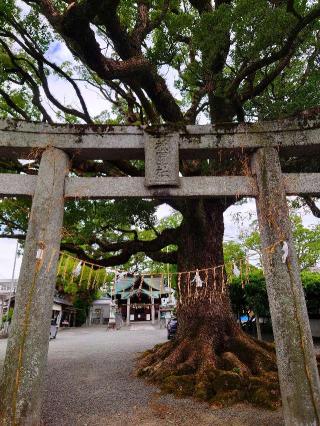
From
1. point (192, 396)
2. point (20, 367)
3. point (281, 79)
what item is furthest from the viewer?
point (281, 79)

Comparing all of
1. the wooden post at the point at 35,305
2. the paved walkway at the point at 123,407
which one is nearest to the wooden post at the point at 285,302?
the paved walkway at the point at 123,407

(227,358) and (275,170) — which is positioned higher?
(275,170)

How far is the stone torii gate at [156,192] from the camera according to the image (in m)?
4.13

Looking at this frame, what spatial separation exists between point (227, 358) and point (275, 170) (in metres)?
4.21

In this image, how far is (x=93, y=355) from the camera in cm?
1235

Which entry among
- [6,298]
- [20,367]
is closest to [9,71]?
[20,367]

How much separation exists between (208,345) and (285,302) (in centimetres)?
342

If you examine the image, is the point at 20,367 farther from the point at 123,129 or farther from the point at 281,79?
the point at 281,79

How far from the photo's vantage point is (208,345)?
7.25 metres

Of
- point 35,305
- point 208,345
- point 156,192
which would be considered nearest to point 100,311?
point 208,345

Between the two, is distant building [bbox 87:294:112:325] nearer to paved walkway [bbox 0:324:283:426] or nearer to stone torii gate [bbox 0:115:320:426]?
paved walkway [bbox 0:324:283:426]

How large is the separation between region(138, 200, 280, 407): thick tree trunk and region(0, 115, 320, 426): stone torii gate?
1.58m

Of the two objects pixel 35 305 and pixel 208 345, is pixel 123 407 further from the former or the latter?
pixel 35 305

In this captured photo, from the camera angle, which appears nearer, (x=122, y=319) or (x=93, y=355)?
(x=93, y=355)
